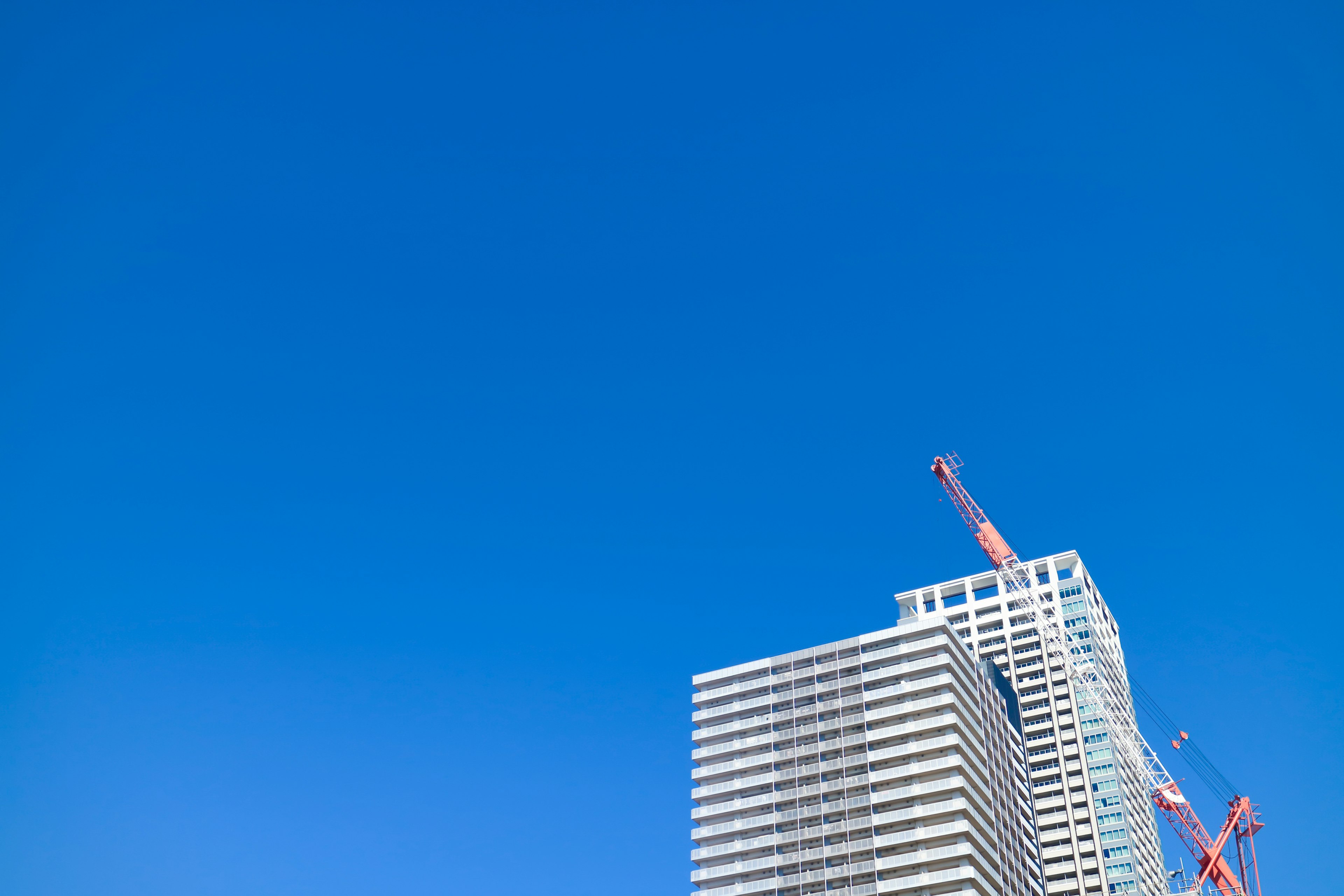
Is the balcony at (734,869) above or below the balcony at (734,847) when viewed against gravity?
below

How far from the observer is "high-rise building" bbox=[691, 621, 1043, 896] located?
518 feet

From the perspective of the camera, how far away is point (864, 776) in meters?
166

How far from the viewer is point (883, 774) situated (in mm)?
164875

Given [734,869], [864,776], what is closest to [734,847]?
[734,869]

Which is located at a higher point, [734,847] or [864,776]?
[864,776]

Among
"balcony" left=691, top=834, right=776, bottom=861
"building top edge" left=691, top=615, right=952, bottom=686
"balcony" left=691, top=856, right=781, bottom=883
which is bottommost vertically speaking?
"balcony" left=691, top=856, right=781, bottom=883

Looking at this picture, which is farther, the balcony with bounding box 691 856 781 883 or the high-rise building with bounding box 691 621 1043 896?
the balcony with bounding box 691 856 781 883

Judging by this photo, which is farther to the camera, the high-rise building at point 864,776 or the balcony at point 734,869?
the balcony at point 734,869

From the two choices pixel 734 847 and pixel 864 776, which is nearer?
pixel 864 776

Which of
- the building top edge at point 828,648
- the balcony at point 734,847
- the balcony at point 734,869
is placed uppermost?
the building top edge at point 828,648

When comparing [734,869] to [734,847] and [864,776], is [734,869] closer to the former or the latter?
[734,847]

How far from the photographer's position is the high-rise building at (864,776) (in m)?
158

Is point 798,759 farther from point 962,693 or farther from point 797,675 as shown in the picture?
point 962,693

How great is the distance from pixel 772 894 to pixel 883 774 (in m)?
21.9
